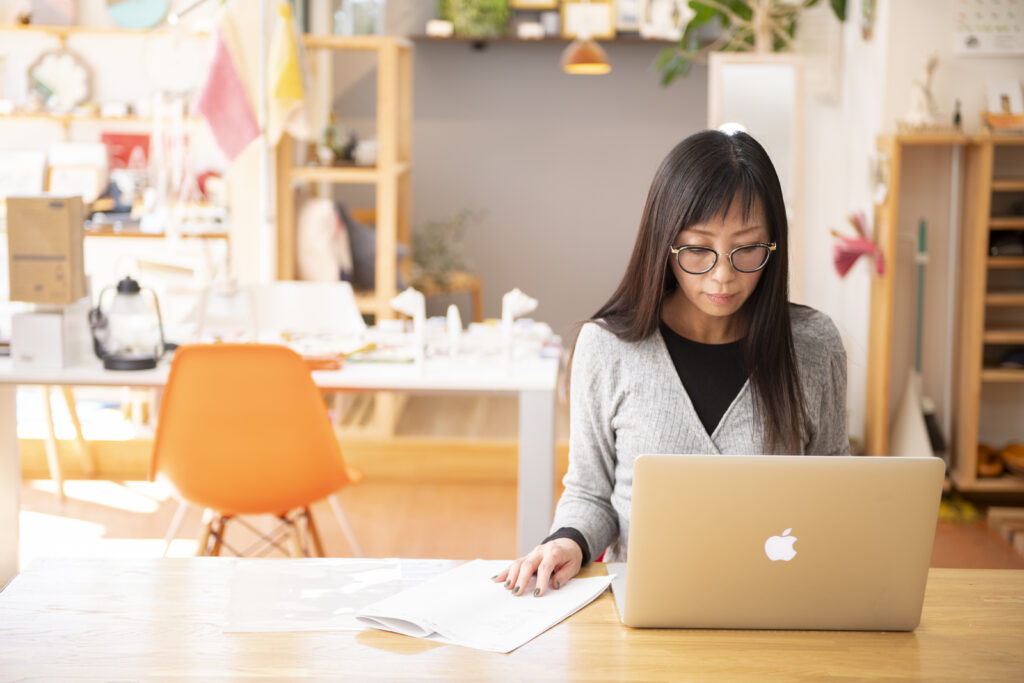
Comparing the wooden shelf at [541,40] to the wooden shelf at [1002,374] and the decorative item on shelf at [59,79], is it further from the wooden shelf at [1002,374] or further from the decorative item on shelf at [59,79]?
the wooden shelf at [1002,374]

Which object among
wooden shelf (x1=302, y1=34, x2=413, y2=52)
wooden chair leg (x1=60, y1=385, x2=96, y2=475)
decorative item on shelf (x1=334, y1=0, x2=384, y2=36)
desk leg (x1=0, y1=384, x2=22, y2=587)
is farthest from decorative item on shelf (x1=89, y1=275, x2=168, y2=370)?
decorative item on shelf (x1=334, y1=0, x2=384, y2=36)

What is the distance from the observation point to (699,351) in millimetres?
1872

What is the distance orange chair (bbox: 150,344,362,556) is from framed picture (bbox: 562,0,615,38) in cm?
448

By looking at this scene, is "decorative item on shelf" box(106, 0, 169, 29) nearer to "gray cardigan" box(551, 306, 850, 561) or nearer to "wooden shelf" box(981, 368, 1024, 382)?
"wooden shelf" box(981, 368, 1024, 382)

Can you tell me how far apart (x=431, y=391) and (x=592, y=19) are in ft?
14.3

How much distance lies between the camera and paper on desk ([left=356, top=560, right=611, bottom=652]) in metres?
1.38

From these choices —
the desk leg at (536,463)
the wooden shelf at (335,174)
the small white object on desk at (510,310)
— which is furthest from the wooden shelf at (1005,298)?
the wooden shelf at (335,174)

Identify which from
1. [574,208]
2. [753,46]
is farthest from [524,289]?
[753,46]

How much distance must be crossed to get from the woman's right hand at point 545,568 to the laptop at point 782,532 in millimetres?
199

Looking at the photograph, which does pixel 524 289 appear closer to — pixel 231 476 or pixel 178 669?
pixel 231 476

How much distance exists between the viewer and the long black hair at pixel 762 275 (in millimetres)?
1703

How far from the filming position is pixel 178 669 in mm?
1288

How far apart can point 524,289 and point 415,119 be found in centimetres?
127

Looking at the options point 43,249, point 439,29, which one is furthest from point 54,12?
point 43,249
